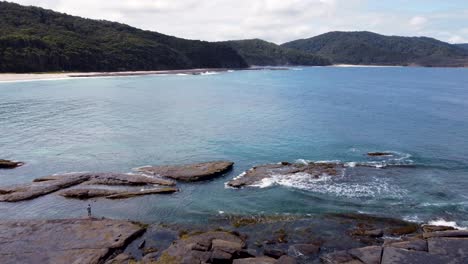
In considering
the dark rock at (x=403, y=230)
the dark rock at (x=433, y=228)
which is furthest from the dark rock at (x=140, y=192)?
the dark rock at (x=433, y=228)

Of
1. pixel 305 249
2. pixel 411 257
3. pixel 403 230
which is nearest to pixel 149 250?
pixel 305 249

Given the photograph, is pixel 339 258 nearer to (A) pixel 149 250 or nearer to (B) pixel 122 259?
(A) pixel 149 250

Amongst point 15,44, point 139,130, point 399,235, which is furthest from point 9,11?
point 399,235

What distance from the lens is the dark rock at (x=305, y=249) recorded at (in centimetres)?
2950

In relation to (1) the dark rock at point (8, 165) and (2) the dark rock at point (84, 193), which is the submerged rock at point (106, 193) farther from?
(1) the dark rock at point (8, 165)

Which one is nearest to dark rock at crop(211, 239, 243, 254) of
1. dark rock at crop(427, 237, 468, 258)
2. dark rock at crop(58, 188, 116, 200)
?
dark rock at crop(427, 237, 468, 258)

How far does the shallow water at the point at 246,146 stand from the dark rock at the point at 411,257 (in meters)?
8.58

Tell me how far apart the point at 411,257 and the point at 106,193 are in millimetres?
29158

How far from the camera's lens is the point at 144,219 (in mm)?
36344

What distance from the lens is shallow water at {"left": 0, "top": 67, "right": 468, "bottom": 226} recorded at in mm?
39094

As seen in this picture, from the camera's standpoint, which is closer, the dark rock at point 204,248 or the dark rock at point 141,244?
the dark rock at point 204,248

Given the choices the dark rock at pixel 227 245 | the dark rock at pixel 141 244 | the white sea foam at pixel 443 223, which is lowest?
the white sea foam at pixel 443 223

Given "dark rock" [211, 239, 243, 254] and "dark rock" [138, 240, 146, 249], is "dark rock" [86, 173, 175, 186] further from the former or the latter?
"dark rock" [211, 239, 243, 254]

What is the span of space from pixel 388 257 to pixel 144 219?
20.4 meters
